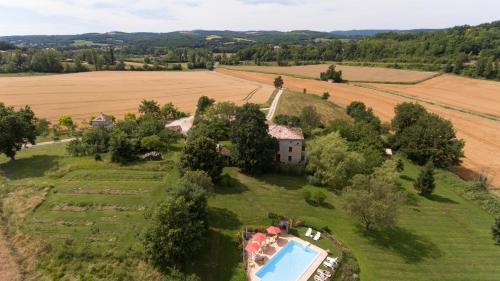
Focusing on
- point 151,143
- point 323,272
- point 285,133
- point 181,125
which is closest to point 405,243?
point 323,272

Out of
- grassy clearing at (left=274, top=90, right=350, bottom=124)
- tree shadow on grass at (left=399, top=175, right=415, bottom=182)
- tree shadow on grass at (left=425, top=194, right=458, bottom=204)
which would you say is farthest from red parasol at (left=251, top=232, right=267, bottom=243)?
grassy clearing at (left=274, top=90, right=350, bottom=124)

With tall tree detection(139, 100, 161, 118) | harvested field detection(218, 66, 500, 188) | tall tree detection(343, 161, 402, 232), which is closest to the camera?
tall tree detection(343, 161, 402, 232)

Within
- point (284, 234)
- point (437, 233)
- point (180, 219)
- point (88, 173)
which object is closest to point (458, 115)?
point (437, 233)

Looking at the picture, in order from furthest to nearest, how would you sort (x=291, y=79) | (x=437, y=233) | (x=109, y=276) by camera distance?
1. (x=291, y=79)
2. (x=437, y=233)
3. (x=109, y=276)

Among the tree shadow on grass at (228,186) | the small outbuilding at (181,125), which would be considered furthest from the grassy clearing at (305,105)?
the tree shadow on grass at (228,186)

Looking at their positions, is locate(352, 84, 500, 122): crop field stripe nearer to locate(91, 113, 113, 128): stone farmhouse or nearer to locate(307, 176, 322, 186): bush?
locate(307, 176, 322, 186): bush

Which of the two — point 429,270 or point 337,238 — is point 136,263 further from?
point 429,270
